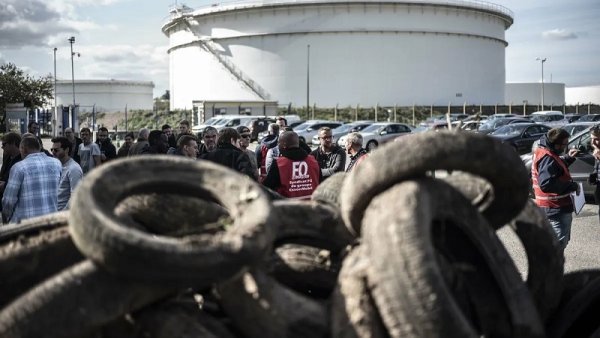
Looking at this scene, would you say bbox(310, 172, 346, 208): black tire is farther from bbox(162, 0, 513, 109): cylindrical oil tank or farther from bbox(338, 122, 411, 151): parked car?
bbox(162, 0, 513, 109): cylindrical oil tank

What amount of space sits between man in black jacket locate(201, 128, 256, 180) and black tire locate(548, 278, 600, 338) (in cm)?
414

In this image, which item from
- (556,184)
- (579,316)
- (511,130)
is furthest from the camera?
(511,130)

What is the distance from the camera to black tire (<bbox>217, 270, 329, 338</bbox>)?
123 inches

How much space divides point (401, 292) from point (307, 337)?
533 millimetres

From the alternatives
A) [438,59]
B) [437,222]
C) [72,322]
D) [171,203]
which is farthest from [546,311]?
[438,59]

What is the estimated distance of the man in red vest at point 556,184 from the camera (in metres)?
7.55

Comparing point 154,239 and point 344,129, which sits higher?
point 344,129

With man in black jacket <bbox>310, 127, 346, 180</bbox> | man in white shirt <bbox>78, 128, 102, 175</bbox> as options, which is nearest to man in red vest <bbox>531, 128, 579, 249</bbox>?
man in black jacket <bbox>310, 127, 346, 180</bbox>

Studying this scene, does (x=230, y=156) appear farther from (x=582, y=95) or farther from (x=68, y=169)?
(x=582, y=95)

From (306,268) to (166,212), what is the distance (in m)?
0.79

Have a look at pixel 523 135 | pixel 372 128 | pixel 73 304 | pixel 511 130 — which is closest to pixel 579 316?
pixel 73 304

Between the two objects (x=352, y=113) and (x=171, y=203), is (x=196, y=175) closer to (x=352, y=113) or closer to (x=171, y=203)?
(x=171, y=203)

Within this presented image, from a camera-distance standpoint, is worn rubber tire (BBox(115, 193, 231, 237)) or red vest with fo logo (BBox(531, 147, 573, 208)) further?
red vest with fo logo (BBox(531, 147, 573, 208))

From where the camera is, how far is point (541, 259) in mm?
3990
